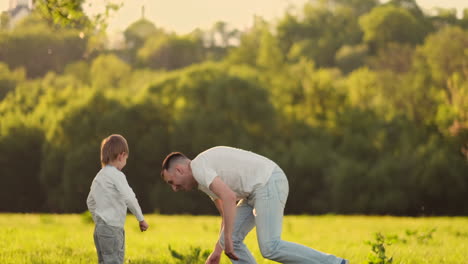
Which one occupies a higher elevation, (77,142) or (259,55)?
(259,55)

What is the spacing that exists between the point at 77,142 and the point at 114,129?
8.67 feet

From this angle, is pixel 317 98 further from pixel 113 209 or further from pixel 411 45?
pixel 113 209

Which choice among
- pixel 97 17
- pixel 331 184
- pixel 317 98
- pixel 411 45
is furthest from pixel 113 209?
pixel 411 45

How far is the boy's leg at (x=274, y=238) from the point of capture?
20.8ft

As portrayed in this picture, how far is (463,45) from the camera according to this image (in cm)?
5397

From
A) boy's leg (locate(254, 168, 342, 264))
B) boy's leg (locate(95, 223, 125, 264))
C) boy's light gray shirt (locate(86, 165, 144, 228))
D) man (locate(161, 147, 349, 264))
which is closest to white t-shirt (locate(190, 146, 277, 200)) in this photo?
man (locate(161, 147, 349, 264))

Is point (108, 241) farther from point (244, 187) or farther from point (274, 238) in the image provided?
point (274, 238)

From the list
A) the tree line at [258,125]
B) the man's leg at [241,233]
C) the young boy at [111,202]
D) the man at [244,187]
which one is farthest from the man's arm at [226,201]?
the tree line at [258,125]

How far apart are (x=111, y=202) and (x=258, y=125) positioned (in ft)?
134

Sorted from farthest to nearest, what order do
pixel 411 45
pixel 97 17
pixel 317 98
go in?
pixel 411 45 → pixel 317 98 → pixel 97 17

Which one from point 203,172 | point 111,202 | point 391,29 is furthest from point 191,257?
point 391,29

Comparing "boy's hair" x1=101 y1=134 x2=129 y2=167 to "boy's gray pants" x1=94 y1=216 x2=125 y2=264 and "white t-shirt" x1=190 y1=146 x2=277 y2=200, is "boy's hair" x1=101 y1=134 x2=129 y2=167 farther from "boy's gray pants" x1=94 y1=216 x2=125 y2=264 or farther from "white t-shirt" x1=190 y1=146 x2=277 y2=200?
"white t-shirt" x1=190 y1=146 x2=277 y2=200

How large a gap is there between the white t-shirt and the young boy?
907 mm

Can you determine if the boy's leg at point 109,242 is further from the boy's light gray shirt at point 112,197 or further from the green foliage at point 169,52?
the green foliage at point 169,52
